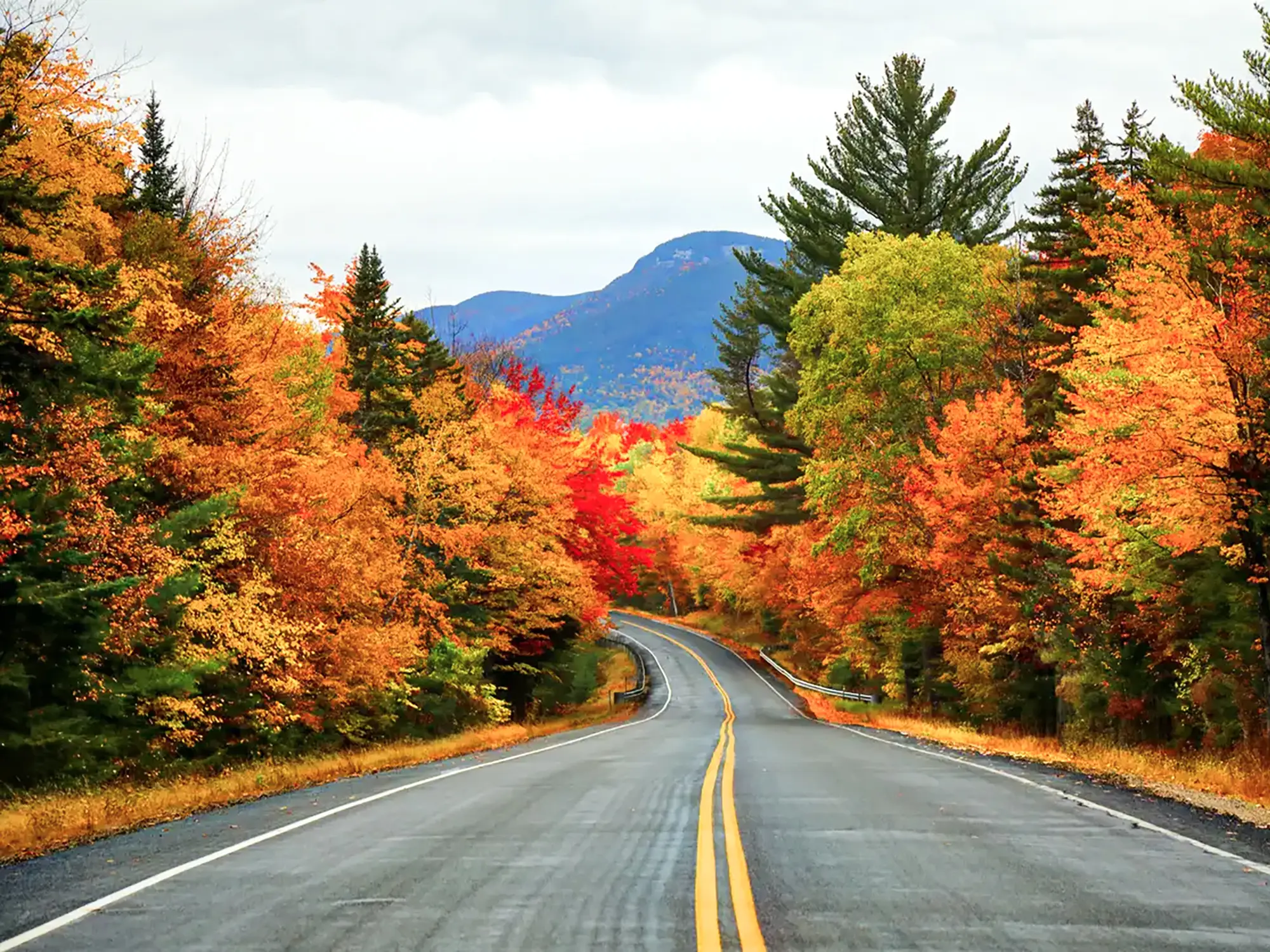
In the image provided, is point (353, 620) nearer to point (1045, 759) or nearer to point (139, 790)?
point (139, 790)

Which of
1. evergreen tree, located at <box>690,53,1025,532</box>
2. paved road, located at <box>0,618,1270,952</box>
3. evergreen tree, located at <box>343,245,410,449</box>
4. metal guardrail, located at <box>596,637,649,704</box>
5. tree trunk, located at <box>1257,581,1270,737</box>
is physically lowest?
metal guardrail, located at <box>596,637,649,704</box>

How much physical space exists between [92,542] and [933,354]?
83.4ft

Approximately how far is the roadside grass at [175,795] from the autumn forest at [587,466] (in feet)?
4.78

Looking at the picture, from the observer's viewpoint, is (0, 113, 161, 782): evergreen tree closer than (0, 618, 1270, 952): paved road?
No

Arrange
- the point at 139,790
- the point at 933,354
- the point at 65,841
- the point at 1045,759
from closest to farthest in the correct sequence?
the point at 65,841
the point at 139,790
the point at 1045,759
the point at 933,354

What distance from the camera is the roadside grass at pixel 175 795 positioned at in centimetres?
1083

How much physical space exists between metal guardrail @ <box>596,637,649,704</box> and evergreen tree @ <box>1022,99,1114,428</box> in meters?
29.9

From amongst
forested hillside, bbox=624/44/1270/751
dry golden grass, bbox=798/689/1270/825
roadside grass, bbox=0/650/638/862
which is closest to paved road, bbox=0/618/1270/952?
roadside grass, bbox=0/650/638/862

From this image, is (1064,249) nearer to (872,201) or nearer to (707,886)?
(872,201)

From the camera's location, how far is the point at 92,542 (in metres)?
16.2

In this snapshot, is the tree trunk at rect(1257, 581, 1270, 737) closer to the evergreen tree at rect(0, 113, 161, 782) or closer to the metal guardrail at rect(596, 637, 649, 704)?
the evergreen tree at rect(0, 113, 161, 782)

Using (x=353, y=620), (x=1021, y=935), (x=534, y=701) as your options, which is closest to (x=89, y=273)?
Result: (x=1021, y=935)

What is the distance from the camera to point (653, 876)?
7.70 metres

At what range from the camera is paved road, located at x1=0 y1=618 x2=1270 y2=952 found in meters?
6.05
